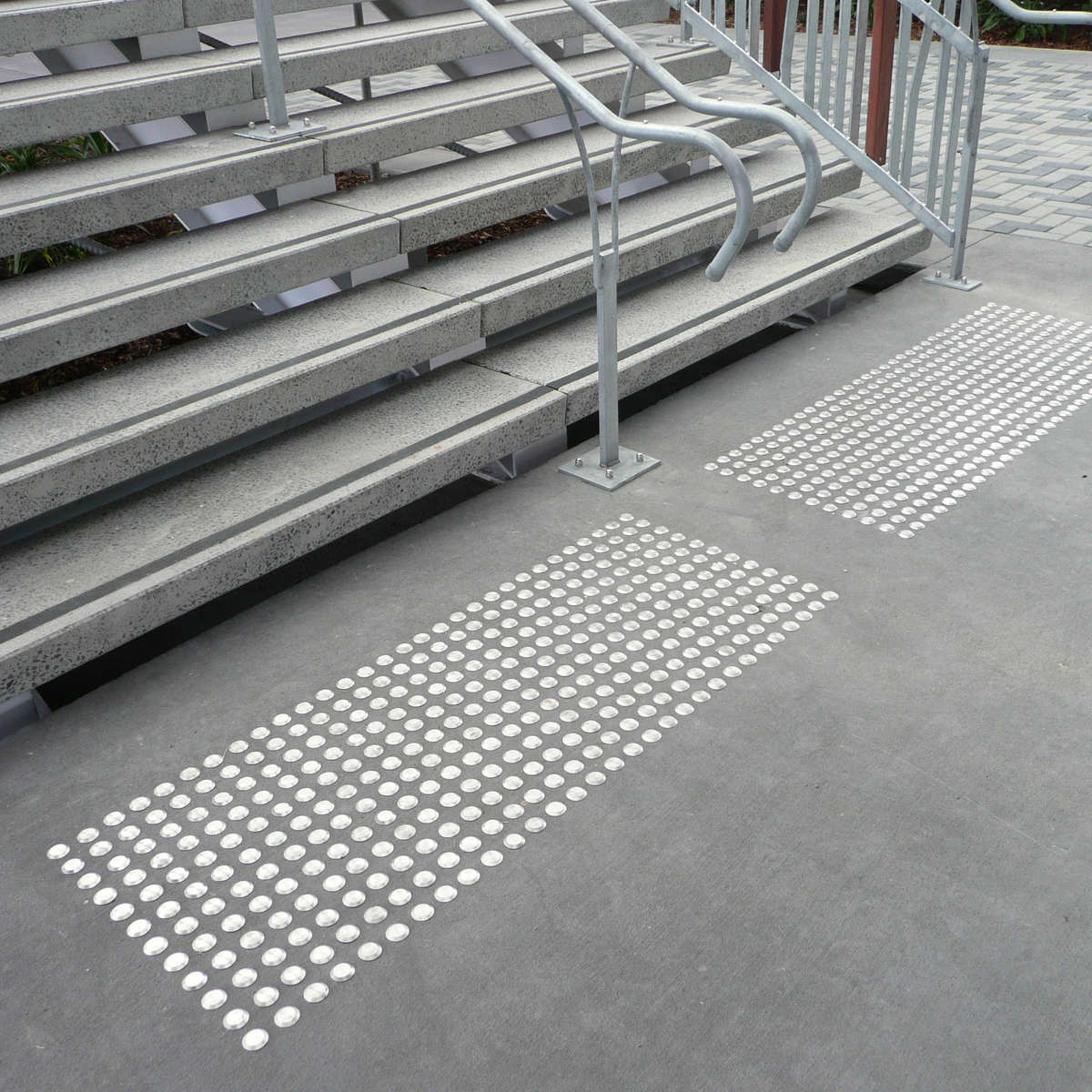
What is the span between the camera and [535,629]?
2957 mm

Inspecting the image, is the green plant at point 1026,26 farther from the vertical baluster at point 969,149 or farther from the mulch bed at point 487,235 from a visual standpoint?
the mulch bed at point 487,235

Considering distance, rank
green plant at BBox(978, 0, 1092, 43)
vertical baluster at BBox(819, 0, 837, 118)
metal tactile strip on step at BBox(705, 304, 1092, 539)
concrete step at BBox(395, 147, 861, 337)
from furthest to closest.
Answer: green plant at BBox(978, 0, 1092, 43), vertical baluster at BBox(819, 0, 837, 118), concrete step at BBox(395, 147, 861, 337), metal tactile strip on step at BBox(705, 304, 1092, 539)

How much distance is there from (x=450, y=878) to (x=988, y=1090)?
0.98m

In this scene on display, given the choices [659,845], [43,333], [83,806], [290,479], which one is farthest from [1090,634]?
[43,333]

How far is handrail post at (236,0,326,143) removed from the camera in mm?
3785

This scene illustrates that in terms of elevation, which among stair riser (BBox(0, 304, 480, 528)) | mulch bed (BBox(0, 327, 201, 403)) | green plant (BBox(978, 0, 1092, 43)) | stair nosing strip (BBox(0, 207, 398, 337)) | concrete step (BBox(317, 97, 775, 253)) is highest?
stair nosing strip (BBox(0, 207, 398, 337))

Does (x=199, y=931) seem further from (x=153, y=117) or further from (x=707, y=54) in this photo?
(x=707, y=54)

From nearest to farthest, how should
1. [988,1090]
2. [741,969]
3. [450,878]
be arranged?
1. [988,1090]
2. [741,969]
3. [450,878]

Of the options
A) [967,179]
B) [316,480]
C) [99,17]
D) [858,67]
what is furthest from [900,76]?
[316,480]

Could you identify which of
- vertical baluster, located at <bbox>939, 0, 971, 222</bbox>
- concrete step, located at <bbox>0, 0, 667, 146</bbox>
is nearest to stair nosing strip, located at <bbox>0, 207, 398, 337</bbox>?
concrete step, located at <bbox>0, 0, 667, 146</bbox>

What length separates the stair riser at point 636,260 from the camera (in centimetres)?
393

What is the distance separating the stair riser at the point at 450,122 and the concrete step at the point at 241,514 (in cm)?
89

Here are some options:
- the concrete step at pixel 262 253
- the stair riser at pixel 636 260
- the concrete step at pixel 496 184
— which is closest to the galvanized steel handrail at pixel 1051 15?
the stair riser at pixel 636 260

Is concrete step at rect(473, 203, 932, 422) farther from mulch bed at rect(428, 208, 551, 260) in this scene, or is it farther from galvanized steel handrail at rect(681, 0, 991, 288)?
mulch bed at rect(428, 208, 551, 260)
